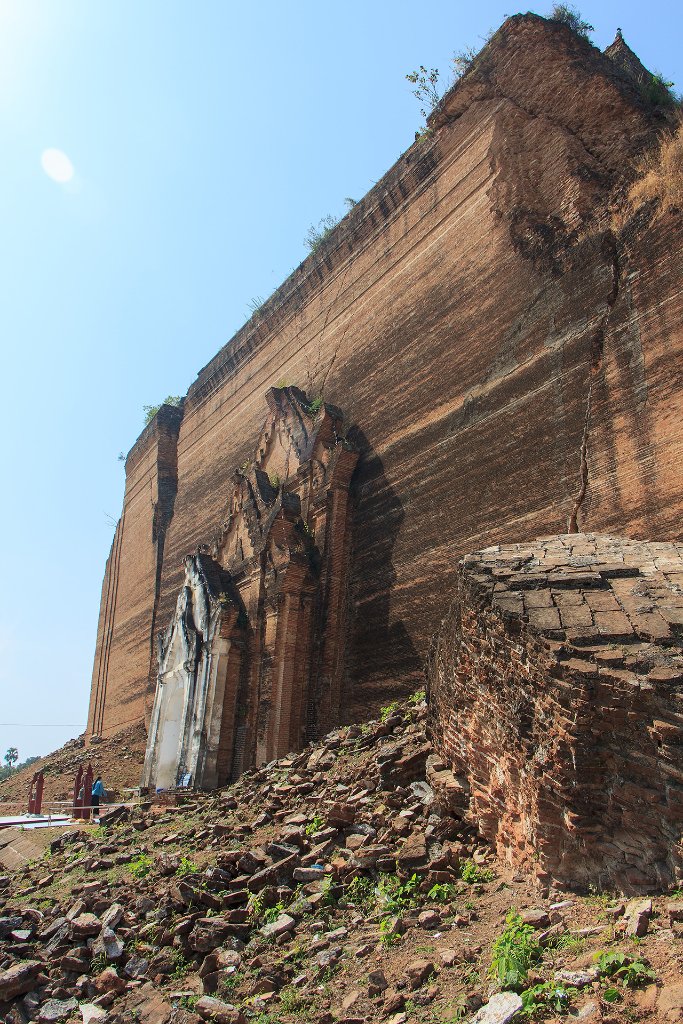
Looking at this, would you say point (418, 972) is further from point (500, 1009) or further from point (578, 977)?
point (578, 977)

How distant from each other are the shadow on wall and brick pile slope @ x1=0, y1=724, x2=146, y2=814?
270 inches

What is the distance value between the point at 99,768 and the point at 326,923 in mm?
12940

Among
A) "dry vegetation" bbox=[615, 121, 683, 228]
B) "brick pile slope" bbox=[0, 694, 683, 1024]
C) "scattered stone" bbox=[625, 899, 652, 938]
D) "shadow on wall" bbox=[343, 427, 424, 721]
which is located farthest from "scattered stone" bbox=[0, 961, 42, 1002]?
"dry vegetation" bbox=[615, 121, 683, 228]

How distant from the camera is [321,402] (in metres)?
12.2

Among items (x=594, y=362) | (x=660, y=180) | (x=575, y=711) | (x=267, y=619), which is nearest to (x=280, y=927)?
(x=575, y=711)

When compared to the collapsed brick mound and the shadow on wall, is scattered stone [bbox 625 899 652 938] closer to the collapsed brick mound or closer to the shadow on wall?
the collapsed brick mound

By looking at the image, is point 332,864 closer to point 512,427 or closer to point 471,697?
point 471,697

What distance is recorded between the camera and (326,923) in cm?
422

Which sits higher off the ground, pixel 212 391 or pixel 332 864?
pixel 212 391

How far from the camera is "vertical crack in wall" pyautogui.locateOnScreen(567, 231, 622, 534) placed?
699cm

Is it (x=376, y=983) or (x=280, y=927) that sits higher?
(x=280, y=927)

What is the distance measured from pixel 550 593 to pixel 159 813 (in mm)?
6147

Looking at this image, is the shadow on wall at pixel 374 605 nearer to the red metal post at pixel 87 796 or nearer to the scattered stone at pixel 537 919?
the red metal post at pixel 87 796

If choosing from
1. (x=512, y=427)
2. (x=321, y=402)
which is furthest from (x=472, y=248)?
(x=321, y=402)
